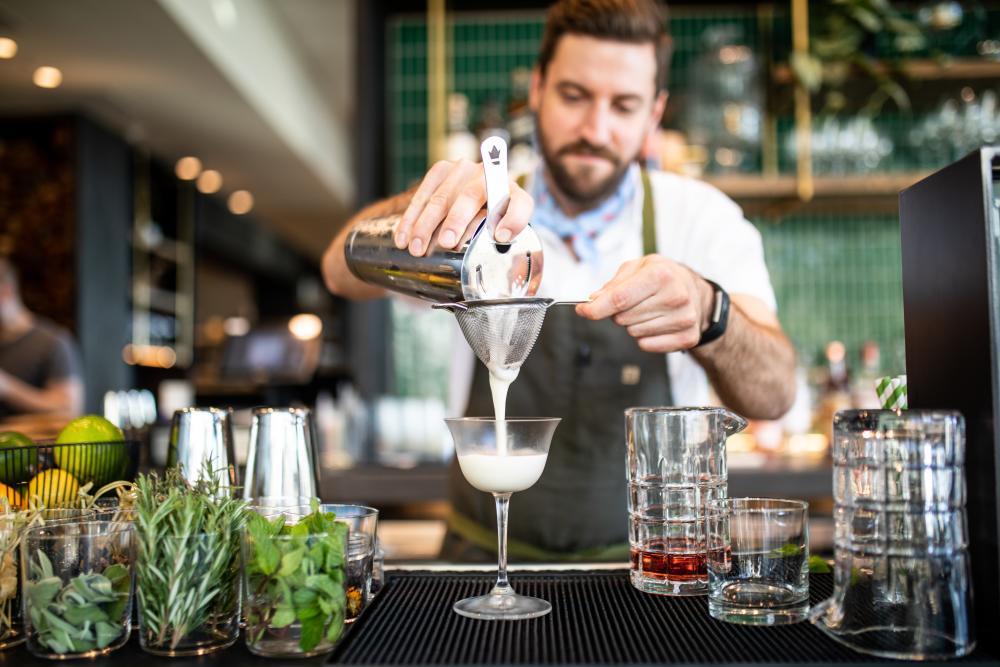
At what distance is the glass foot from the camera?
0.96 metres

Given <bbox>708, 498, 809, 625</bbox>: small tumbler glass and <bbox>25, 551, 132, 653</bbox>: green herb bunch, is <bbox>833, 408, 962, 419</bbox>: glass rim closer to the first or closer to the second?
<bbox>708, 498, 809, 625</bbox>: small tumbler glass

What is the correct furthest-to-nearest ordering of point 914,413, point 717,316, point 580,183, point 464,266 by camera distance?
1. point 580,183
2. point 717,316
3. point 464,266
4. point 914,413

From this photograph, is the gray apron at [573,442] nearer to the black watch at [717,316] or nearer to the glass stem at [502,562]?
the black watch at [717,316]

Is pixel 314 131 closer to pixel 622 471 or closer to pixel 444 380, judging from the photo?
pixel 444 380

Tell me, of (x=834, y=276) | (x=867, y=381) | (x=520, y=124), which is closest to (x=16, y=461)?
(x=520, y=124)

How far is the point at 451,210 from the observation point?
1115 millimetres

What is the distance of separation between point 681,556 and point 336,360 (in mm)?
8412

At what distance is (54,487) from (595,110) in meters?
1.22

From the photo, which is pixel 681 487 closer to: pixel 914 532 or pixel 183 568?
pixel 914 532

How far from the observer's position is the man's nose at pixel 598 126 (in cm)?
184

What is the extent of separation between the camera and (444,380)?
3.71 metres

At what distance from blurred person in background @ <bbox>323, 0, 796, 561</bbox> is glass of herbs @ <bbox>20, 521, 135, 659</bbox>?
84cm

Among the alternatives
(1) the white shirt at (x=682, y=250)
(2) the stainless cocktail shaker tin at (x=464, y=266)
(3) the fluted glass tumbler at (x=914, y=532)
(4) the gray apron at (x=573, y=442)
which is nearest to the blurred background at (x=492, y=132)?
(4) the gray apron at (x=573, y=442)

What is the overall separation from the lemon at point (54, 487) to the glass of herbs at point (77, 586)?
7.2 inches
